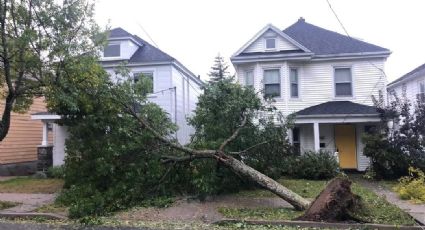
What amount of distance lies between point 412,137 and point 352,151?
12.6 ft

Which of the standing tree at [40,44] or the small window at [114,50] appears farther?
the small window at [114,50]

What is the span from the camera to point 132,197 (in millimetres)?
10766

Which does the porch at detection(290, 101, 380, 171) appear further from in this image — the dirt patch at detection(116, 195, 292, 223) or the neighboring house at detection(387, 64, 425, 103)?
the dirt patch at detection(116, 195, 292, 223)

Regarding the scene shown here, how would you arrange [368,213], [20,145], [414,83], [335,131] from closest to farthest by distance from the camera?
1. [368,213]
2. [335,131]
3. [20,145]
4. [414,83]

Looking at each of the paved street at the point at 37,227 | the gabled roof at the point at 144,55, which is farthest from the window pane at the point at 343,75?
the paved street at the point at 37,227

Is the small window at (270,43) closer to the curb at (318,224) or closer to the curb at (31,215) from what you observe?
the curb at (318,224)

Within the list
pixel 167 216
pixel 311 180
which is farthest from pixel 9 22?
pixel 311 180

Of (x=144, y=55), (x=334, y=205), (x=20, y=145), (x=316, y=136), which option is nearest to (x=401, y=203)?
(x=334, y=205)

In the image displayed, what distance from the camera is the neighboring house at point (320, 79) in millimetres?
19062

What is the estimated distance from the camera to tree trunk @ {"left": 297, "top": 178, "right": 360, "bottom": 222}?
857 cm

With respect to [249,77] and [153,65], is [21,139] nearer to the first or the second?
[153,65]

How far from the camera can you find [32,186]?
1493cm

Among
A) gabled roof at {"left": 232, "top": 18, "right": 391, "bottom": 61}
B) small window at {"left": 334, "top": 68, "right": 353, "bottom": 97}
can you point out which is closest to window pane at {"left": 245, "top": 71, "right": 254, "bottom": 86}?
gabled roof at {"left": 232, "top": 18, "right": 391, "bottom": 61}

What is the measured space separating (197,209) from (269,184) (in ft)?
6.16
